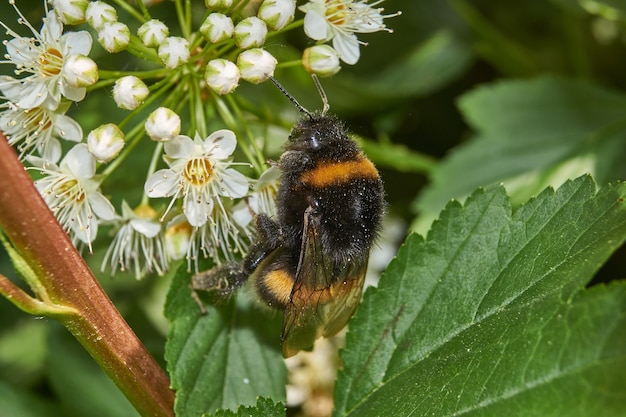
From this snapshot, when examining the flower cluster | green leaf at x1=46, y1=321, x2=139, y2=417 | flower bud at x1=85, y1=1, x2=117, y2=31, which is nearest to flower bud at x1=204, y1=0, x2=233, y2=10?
the flower cluster

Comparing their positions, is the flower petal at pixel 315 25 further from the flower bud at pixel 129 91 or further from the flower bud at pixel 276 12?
the flower bud at pixel 129 91

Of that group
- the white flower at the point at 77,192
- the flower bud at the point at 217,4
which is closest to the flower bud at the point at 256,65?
the flower bud at the point at 217,4

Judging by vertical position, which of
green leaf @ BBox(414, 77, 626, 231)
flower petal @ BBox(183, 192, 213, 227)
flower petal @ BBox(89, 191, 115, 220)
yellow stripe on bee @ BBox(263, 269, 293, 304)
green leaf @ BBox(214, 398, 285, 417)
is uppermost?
flower petal @ BBox(89, 191, 115, 220)

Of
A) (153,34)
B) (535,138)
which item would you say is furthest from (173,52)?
(535,138)

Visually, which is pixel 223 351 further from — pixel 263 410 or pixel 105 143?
pixel 105 143

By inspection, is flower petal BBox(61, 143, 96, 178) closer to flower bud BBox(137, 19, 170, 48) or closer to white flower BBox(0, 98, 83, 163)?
white flower BBox(0, 98, 83, 163)

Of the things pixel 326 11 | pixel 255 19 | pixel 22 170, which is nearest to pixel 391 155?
pixel 326 11

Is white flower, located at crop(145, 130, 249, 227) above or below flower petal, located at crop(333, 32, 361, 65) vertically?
below

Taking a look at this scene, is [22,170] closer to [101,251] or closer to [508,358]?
[508,358]
